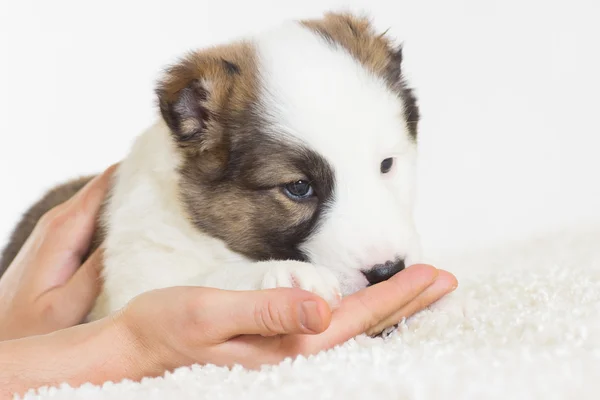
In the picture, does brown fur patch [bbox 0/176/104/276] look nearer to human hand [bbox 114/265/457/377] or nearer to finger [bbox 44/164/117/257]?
finger [bbox 44/164/117/257]

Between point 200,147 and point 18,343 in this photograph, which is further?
point 200,147

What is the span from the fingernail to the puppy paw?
1.01 ft

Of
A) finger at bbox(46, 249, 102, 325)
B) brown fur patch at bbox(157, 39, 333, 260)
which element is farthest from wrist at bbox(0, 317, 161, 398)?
finger at bbox(46, 249, 102, 325)

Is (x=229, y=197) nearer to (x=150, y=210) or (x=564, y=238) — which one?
(x=150, y=210)

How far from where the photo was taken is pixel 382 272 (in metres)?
2.28

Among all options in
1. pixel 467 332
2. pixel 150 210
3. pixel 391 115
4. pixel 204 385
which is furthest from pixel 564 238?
pixel 204 385

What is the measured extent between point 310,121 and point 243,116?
321mm

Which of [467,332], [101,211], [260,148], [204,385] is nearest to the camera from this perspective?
[204,385]

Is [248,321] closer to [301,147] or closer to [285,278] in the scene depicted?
[285,278]

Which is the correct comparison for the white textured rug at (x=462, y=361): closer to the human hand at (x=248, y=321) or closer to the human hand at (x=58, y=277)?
the human hand at (x=248, y=321)

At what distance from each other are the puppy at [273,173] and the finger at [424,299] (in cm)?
12

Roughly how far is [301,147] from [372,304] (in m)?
0.60

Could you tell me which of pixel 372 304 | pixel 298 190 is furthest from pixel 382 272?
pixel 298 190

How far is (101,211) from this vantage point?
3154mm
